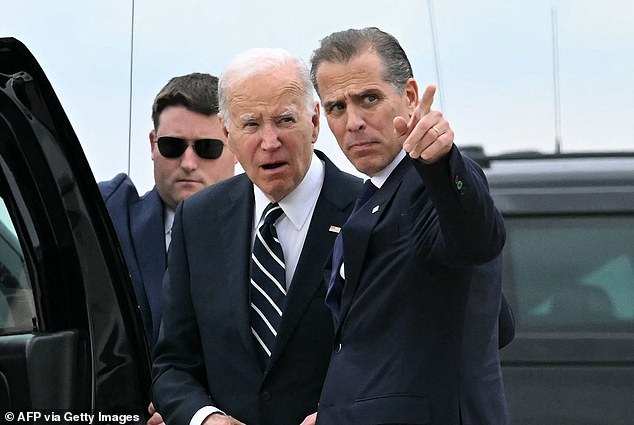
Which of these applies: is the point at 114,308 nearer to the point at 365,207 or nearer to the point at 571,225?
the point at 365,207

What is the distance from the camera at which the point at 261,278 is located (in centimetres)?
329

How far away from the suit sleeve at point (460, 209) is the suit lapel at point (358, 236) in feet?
0.88

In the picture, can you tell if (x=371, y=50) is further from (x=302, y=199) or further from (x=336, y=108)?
(x=302, y=199)

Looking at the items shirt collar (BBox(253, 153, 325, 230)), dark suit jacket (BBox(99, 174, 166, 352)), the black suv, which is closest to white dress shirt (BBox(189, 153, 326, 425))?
shirt collar (BBox(253, 153, 325, 230))

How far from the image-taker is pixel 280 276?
3.27 meters

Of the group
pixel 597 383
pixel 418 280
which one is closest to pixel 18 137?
pixel 418 280

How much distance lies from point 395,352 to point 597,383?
1.83m

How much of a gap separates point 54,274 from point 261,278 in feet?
1.51

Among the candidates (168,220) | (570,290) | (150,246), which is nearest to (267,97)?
(150,246)

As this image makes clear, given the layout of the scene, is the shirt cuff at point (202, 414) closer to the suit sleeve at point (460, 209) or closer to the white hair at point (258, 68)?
the white hair at point (258, 68)

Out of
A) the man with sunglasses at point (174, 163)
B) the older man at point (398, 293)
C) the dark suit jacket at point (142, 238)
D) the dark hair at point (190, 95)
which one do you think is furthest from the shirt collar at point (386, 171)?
the dark hair at point (190, 95)

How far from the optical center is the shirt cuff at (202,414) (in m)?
3.22

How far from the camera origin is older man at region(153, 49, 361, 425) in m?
3.22

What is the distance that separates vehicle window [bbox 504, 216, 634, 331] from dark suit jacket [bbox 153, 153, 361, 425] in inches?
55.0
